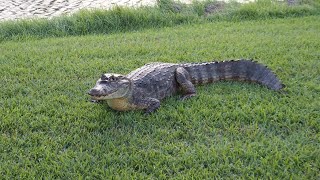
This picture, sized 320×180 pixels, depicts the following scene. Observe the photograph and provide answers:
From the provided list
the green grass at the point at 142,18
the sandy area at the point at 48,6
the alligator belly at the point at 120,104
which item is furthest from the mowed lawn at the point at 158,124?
the sandy area at the point at 48,6

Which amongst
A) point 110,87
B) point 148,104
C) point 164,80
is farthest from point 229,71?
point 110,87

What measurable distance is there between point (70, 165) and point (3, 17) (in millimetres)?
6573

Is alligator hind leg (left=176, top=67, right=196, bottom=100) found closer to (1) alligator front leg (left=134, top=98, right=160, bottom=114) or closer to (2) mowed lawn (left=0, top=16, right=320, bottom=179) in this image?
(2) mowed lawn (left=0, top=16, right=320, bottom=179)

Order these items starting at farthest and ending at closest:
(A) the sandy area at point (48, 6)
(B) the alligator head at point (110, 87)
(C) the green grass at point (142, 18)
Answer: (A) the sandy area at point (48, 6) < (C) the green grass at point (142, 18) < (B) the alligator head at point (110, 87)

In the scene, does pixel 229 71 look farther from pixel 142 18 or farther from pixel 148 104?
pixel 142 18

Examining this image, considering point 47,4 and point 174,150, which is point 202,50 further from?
point 47,4

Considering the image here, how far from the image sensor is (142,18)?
7.61 metres

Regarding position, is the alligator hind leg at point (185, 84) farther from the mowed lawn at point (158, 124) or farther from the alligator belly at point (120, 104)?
the alligator belly at point (120, 104)

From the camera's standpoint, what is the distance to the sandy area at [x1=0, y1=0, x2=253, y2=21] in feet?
28.7

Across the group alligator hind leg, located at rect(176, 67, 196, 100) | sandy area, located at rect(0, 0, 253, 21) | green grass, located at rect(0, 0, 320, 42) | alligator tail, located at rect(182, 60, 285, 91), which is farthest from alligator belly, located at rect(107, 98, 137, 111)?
sandy area, located at rect(0, 0, 253, 21)

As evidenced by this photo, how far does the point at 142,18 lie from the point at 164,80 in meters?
3.64

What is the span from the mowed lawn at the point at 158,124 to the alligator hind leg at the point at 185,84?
14 cm

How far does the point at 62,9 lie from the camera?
9.04m

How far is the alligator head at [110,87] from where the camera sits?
3.49m
